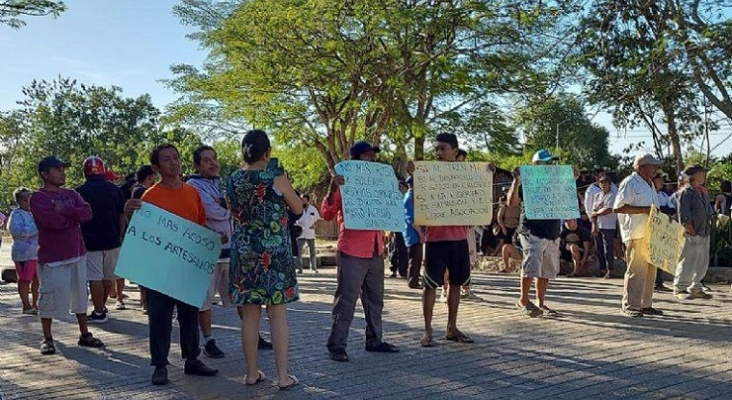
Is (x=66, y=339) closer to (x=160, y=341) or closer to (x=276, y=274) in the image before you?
(x=160, y=341)

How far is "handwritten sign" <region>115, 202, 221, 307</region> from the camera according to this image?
18.4ft

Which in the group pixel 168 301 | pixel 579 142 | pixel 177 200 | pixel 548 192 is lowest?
pixel 168 301

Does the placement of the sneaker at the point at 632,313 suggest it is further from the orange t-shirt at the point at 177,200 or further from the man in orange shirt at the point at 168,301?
the orange t-shirt at the point at 177,200

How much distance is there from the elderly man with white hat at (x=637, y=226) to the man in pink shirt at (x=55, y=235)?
5802 millimetres

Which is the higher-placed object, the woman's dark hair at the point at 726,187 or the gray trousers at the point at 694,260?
the woman's dark hair at the point at 726,187

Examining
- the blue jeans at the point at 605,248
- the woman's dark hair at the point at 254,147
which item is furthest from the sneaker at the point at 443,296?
the woman's dark hair at the point at 254,147

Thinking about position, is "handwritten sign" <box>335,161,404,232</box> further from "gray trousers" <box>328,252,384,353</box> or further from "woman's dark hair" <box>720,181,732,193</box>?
"woman's dark hair" <box>720,181,732,193</box>

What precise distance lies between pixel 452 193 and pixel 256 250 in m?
2.57

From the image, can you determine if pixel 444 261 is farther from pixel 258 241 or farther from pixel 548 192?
pixel 258 241

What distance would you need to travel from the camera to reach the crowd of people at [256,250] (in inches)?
210

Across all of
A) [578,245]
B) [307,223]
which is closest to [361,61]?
[307,223]

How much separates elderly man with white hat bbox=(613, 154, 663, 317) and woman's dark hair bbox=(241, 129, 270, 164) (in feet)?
15.6

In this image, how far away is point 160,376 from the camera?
221 inches

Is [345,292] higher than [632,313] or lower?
higher
